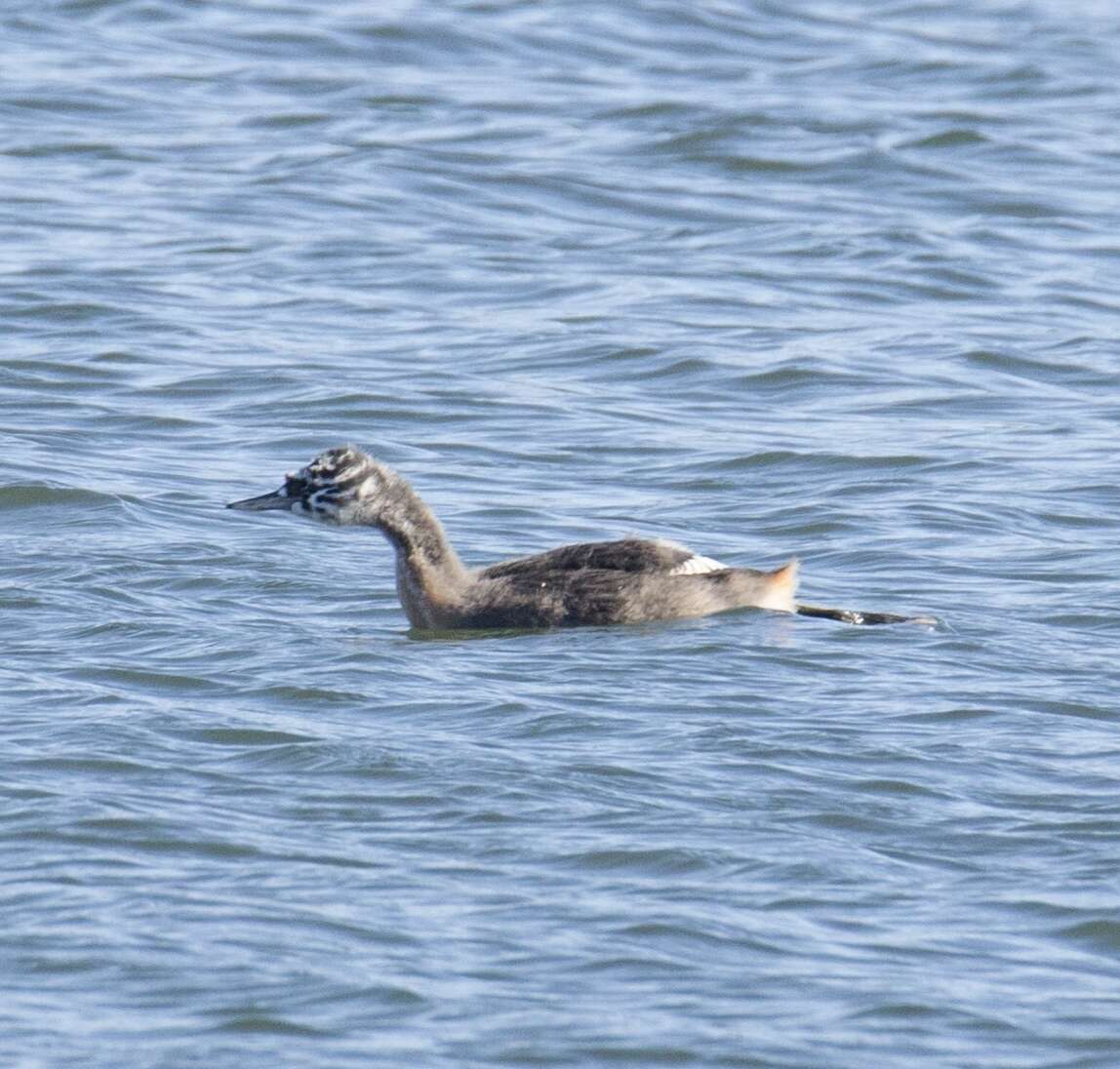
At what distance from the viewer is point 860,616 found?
11.3 metres

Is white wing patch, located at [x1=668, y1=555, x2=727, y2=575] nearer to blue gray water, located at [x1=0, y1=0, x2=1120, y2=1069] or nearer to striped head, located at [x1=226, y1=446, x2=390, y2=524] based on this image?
blue gray water, located at [x1=0, y1=0, x2=1120, y2=1069]

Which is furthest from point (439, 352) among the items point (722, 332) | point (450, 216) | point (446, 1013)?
point (446, 1013)

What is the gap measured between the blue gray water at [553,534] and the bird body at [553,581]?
165mm

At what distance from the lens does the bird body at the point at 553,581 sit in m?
11.2

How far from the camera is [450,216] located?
21.4m

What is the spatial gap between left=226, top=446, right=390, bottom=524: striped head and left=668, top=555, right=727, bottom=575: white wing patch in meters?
1.47

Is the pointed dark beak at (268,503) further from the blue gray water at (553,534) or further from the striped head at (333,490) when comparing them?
the blue gray water at (553,534)

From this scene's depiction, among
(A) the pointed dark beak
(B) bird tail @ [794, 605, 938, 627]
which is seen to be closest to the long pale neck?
(A) the pointed dark beak

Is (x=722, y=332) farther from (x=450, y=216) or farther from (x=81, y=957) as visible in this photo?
(x=81, y=957)

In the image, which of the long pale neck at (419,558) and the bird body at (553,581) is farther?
the long pale neck at (419,558)

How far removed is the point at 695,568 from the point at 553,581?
0.65m

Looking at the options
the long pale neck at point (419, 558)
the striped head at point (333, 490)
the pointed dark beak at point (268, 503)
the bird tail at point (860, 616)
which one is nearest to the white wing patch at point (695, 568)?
the bird tail at point (860, 616)

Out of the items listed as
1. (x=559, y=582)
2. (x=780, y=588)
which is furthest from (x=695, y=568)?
(x=559, y=582)

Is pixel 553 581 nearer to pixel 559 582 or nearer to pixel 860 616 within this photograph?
pixel 559 582
